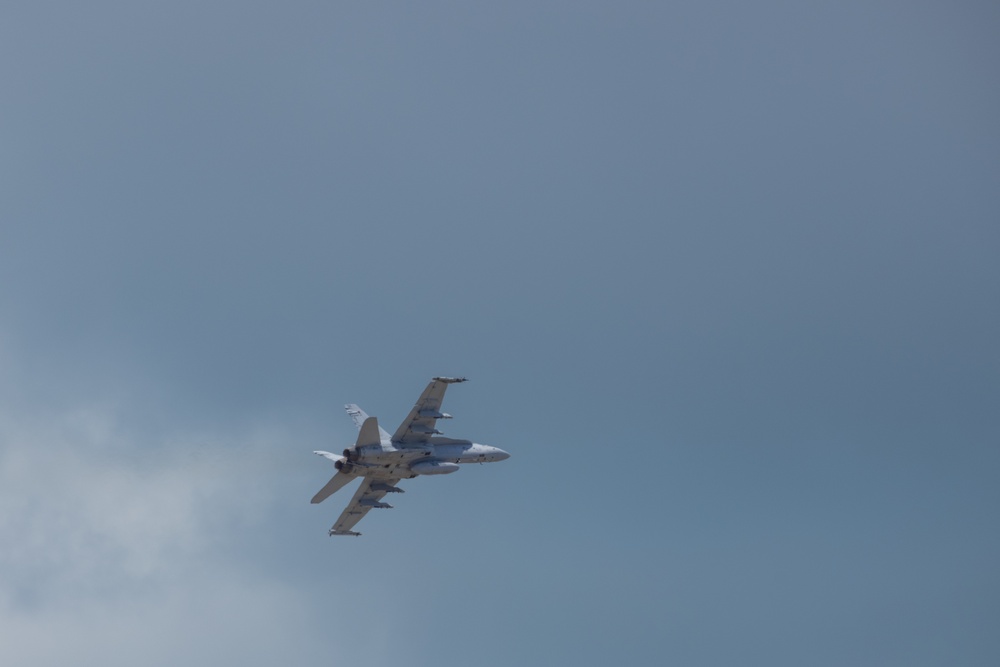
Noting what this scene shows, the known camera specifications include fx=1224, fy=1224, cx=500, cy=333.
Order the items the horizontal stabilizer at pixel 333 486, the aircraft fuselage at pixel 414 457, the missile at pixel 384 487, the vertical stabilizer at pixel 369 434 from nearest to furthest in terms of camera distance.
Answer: the vertical stabilizer at pixel 369 434 < the aircraft fuselage at pixel 414 457 < the horizontal stabilizer at pixel 333 486 < the missile at pixel 384 487

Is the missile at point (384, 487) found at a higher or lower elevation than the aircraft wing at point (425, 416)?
lower

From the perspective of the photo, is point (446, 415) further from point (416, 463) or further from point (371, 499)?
point (371, 499)

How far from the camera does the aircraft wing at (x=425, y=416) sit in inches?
3474

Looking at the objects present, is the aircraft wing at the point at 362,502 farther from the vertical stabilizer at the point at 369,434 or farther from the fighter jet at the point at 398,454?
the vertical stabilizer at the point at 369,434

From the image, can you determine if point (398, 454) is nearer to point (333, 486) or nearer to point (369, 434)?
point (369, 434)

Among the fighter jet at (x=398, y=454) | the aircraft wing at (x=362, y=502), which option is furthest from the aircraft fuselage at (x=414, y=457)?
the aircraft wing at (x=362, y=502)

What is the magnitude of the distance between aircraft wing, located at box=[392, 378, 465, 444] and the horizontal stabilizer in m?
4.78

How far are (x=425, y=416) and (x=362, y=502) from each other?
1283cm

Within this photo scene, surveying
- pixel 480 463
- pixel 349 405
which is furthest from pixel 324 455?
pixel 480 463

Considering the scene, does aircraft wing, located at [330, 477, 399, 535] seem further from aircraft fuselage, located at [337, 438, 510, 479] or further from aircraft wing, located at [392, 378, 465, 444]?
aircraft wing, located at [392, 378, 465, 444]

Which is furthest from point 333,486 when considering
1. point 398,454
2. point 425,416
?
point 425,416

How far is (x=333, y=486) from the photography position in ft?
301

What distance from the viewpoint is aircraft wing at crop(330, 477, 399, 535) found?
96812 millimetres

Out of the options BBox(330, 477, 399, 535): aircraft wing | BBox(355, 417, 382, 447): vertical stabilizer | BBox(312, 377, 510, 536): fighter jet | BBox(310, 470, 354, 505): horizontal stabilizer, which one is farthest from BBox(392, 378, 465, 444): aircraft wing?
BBox(330, 477, 399, 535): aircraft wing
